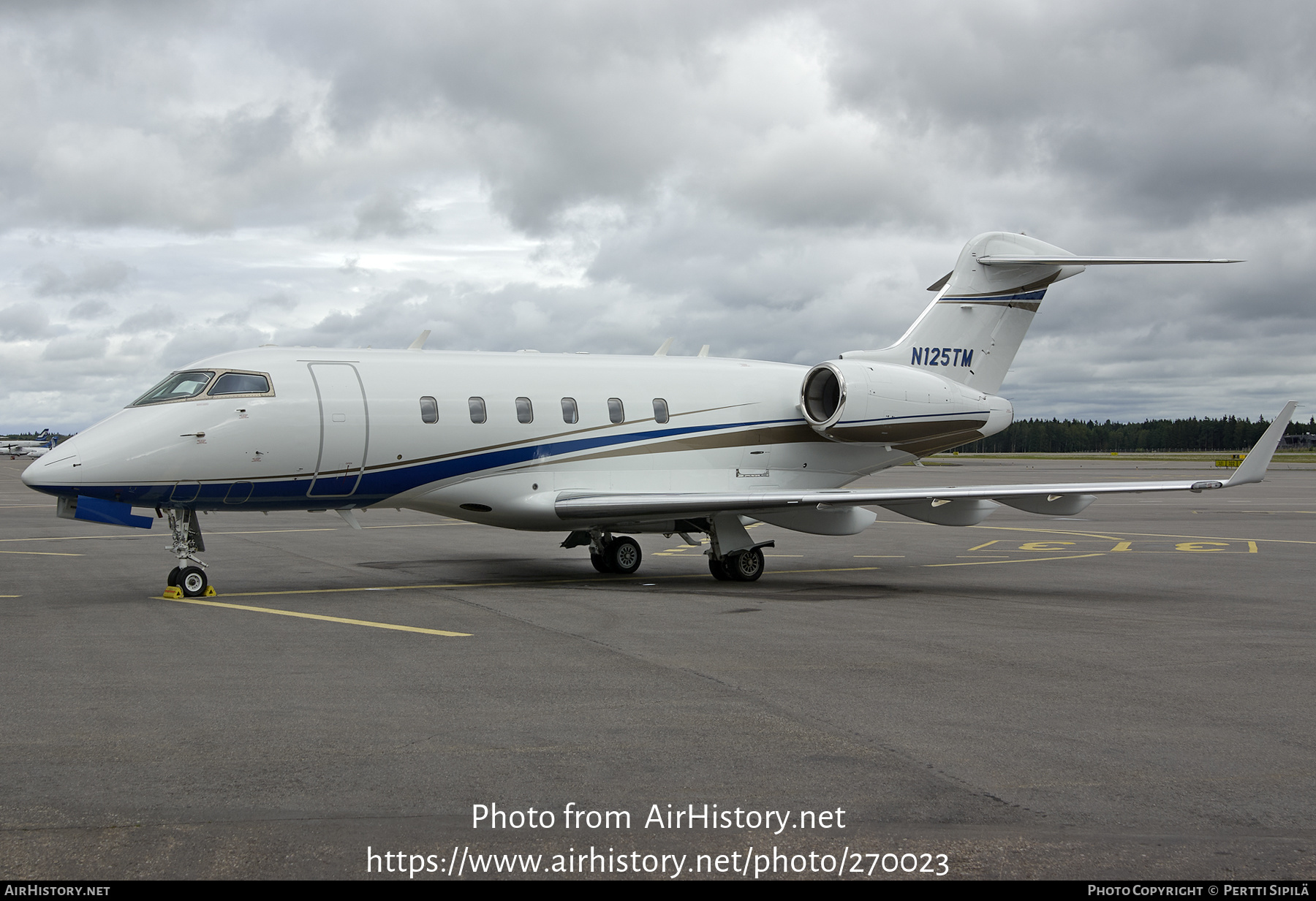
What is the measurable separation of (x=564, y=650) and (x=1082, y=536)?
70.0 ft

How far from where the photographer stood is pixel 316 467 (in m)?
15.4

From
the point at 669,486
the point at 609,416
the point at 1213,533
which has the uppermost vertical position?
the point at 609,416

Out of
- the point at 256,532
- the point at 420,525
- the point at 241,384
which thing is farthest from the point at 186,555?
the point at 420,525

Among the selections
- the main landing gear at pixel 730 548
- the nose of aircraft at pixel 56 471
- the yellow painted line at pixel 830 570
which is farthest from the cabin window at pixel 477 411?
the yellow painted line at pixel 830 570

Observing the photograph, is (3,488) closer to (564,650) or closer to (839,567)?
(839,567)

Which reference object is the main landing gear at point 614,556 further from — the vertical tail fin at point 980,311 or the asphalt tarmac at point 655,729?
the vertical tail fin at point 980,311

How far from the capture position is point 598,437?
58.3 feet

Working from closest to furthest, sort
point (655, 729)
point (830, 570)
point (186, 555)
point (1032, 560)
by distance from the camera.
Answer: point (655, 729) → point (186, 555) → point (830, 570) → point (1032, 560)

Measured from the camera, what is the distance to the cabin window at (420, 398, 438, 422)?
16.2 metres

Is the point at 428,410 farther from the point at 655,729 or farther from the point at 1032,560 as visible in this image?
the point at 1032,560

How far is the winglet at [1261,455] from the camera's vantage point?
1409cm

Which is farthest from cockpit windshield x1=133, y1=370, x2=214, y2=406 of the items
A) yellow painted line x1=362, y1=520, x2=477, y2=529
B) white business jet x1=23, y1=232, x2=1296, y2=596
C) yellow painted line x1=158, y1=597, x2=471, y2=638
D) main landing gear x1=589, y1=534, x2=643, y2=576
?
yellow painted line x1=362, y1=520, x2=477, y2=529

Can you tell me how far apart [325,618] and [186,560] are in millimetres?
3329
